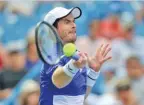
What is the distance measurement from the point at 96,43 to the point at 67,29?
532 centimetres

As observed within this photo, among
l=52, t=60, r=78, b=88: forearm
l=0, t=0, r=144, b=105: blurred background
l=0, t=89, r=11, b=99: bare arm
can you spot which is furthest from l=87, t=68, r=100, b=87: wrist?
l=0, t=89, r=11, b=99: bare arm

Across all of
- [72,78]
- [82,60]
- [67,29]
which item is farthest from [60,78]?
[67,29]

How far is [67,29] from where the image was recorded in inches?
205

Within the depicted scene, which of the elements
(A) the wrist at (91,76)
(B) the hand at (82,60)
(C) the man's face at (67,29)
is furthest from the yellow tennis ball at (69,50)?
(A) the wrist at (91,76)

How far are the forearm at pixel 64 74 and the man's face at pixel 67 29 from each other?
33 centimetres

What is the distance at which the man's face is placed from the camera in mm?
5188

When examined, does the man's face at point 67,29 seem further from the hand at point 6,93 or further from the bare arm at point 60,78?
the hand at point 6,93

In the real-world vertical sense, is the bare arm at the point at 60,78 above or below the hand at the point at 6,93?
above

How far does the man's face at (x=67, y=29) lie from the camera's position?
519cm

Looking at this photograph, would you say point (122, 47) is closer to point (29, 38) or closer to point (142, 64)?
point (142, 64)

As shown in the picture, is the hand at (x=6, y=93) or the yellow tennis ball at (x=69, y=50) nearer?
the yellow tennis ball at (x=69, y=50)

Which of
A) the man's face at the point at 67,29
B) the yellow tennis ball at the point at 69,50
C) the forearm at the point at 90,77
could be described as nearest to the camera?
the yellow tennis ball at the point at 69,50

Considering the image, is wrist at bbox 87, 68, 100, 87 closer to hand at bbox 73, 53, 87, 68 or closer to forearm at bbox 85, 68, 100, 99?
forearm at bbox 85, 68, 100, 99

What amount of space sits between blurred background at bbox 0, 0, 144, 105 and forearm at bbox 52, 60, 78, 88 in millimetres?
2750
